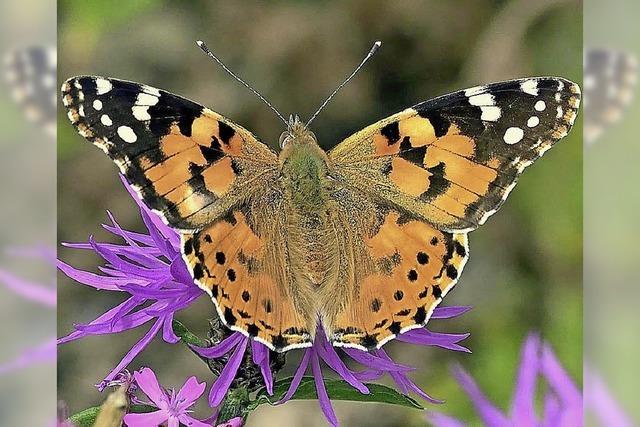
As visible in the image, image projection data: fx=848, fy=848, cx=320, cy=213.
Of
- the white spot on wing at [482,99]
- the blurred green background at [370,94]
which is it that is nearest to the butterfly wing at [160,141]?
the white spot on wing at [482,99]

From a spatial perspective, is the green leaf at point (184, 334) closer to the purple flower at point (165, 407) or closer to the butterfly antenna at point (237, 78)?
the purple flower at point (165, 407)

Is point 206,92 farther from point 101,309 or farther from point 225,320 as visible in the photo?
point 225,320

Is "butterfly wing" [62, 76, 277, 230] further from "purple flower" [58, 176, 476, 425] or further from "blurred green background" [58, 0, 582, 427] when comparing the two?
"blurred green background" [58, 0, 582, 427]

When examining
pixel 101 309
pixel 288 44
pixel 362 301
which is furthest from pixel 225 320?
pixel 288 44
